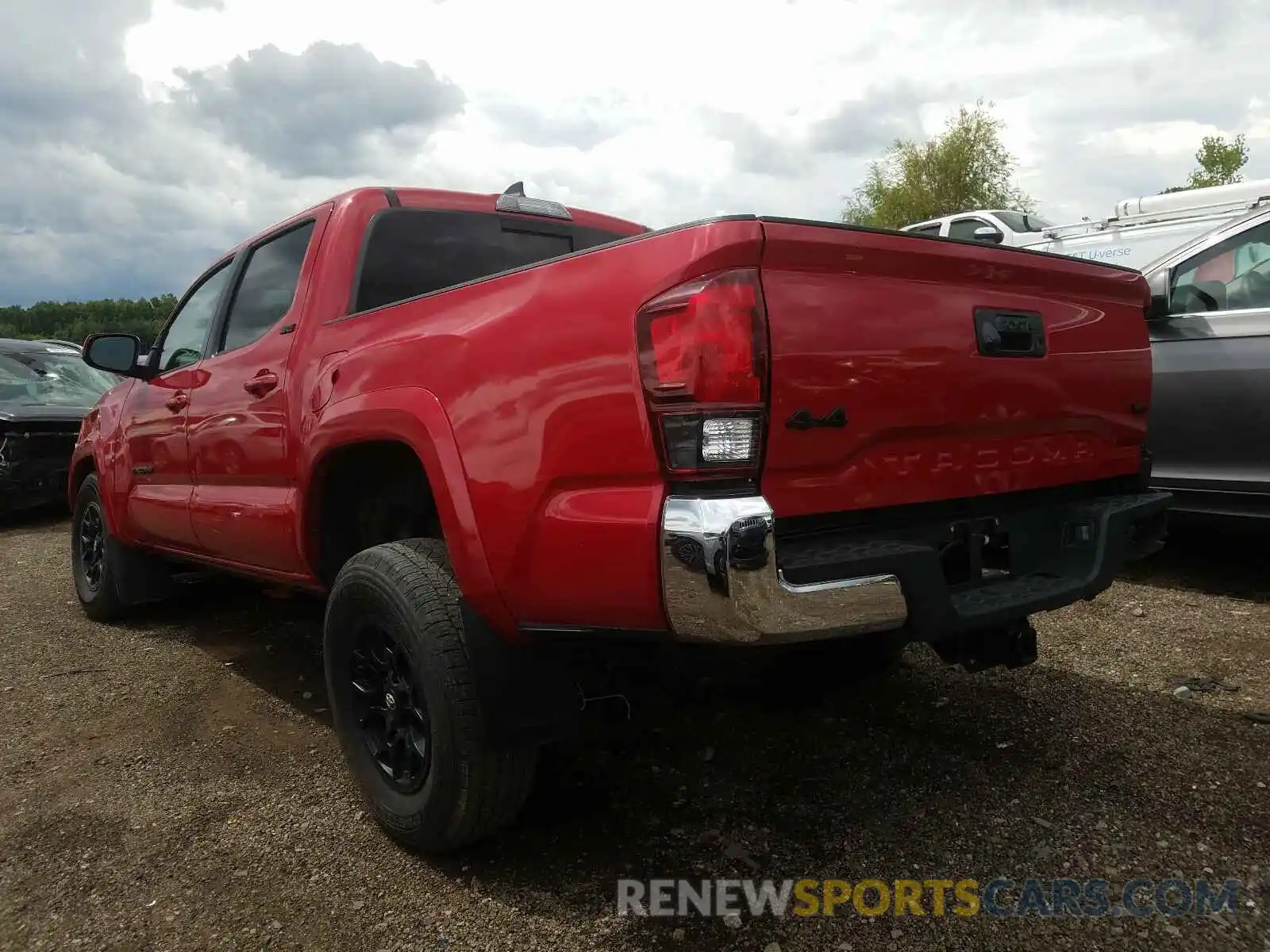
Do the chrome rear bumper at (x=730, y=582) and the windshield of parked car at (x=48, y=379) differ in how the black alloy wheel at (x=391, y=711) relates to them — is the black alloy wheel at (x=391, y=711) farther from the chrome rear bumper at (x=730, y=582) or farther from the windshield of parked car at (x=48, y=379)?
the windshield of parked car at (x=48, y=379)

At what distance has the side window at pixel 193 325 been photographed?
3941 millimetres

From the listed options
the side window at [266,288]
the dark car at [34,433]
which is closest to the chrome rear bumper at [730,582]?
the side window at [266,288]

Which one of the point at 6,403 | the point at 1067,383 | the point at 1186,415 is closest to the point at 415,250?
the point at 1067,383

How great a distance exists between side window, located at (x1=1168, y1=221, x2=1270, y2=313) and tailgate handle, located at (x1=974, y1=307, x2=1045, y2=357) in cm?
237

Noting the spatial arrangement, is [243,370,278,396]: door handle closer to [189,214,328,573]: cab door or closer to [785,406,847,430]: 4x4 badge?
[189,214,328,573]: cab door

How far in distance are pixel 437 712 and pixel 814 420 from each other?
3.63 feet

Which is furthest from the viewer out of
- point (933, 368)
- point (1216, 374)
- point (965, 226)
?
point (965, 226)

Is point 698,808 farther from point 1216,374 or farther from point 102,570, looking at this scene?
point 102,570

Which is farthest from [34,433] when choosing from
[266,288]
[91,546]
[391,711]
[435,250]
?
[391,711]

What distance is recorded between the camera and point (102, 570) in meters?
4.81

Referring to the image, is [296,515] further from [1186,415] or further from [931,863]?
[1186,415]

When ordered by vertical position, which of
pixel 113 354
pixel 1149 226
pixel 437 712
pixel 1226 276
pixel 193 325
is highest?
pixel 1149 226

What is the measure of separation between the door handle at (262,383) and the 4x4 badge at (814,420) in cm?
194

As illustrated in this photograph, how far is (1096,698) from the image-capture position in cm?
323
